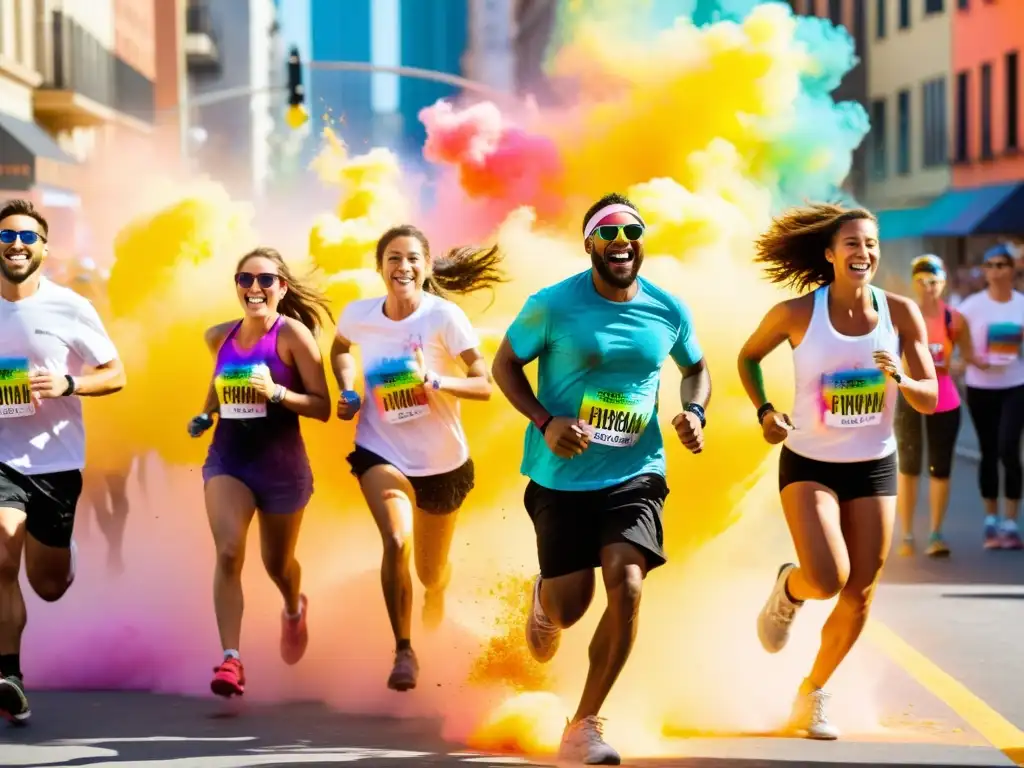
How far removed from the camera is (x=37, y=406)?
24.1 ft

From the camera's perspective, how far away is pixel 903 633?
30.2 feet

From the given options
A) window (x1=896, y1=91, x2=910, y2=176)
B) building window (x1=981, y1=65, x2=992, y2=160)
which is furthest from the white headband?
window (x1=896, y1=91, x2=910, y2=176)

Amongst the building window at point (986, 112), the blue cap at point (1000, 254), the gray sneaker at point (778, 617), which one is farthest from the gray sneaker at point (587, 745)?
the building window at point (986, 112)

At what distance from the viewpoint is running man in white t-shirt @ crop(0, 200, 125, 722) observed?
719cm

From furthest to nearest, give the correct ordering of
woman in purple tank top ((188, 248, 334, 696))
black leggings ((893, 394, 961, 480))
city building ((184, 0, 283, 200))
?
city building ((184, 0, 283, 200)) → black leggings ((893, 394, 961, 480)) → woman in purple tank top ((188, 248, 334, 696))

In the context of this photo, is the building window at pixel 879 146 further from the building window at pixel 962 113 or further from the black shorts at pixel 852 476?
the black shorts at pixel 852 476

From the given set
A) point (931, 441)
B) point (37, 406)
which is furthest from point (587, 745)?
point (931, 441)

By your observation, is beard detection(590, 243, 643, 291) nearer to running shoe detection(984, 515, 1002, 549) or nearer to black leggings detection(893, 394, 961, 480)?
black leggings detection(893, 394, 961, 480)

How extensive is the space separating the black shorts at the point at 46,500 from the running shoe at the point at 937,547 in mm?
5937

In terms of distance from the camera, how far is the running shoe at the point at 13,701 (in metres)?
6.99

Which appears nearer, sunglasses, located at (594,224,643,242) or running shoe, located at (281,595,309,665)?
sunglasses, located at (594,224,643,242)

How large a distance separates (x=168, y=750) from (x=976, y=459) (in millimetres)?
13493

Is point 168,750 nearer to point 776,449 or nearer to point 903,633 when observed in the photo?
point 776,449

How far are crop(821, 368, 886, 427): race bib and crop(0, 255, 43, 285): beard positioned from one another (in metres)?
2.73
